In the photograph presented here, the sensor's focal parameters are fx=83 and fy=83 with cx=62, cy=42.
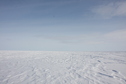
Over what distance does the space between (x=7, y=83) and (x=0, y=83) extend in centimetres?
29

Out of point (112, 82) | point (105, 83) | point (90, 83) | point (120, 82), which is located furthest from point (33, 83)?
point (120, 82)

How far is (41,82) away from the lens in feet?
12.6

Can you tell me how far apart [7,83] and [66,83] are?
2646 millimetres

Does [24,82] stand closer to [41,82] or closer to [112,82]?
[41,82]

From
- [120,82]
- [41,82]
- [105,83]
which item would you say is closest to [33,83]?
[41,82]

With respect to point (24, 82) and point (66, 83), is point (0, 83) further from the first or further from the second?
point (66, 83)

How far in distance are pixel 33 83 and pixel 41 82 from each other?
35 centimetres

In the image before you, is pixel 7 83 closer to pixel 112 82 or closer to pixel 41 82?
pixel 41 82

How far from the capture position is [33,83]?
375 centimetres

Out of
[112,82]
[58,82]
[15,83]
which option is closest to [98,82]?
[112,82]

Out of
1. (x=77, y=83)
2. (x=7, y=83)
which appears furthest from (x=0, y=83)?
(x=77, y=83)

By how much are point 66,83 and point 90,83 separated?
3.54 ft

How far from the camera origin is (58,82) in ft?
12.7

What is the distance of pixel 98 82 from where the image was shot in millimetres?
3791
